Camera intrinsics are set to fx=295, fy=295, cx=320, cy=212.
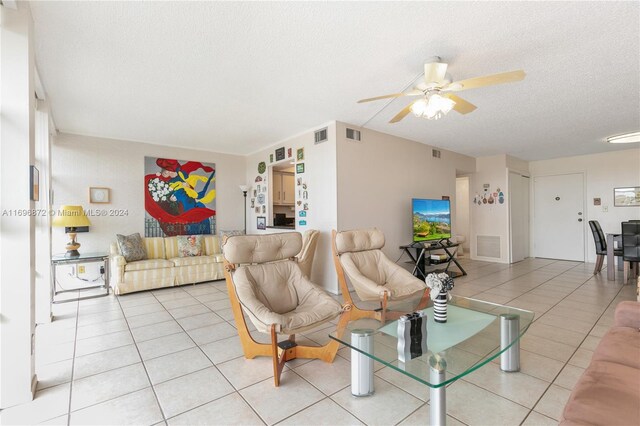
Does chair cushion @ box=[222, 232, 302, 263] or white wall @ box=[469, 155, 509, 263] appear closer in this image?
chair cushion @ box=[222, 232, 302, 263]

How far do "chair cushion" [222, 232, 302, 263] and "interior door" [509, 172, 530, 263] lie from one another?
5.82 metres

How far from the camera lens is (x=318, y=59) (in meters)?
2.54

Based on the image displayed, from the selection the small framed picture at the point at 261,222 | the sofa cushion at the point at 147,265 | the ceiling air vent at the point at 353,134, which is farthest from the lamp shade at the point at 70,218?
the ceiling air vent at the point at 353,134

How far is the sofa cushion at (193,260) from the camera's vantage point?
191 inches

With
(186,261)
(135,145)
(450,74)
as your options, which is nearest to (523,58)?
(450,74)

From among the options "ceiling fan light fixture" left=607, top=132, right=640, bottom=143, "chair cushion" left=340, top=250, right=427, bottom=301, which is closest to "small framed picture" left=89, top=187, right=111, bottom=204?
"chair cushion" left=340, top=250, right=427, bottom=301

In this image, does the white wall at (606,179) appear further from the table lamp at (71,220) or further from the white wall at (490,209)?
the table lamp at (71,220)

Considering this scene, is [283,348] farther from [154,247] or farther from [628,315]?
[154,247]

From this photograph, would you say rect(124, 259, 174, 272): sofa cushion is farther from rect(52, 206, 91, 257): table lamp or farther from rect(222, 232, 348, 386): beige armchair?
rect(222, 232, 348, 386): beige armchair

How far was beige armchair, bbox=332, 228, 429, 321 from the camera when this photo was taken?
2987mm

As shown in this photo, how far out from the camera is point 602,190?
20.9 feet

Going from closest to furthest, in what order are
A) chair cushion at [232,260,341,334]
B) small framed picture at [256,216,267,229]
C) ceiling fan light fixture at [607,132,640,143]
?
chair cushion at [232,260,341,334], ceiling fan light fixture at [607,132,640,143], small framed picture at [256,216,267,229]

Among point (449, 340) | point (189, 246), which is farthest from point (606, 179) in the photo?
point (189, 246)

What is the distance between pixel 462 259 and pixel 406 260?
2655 mm
